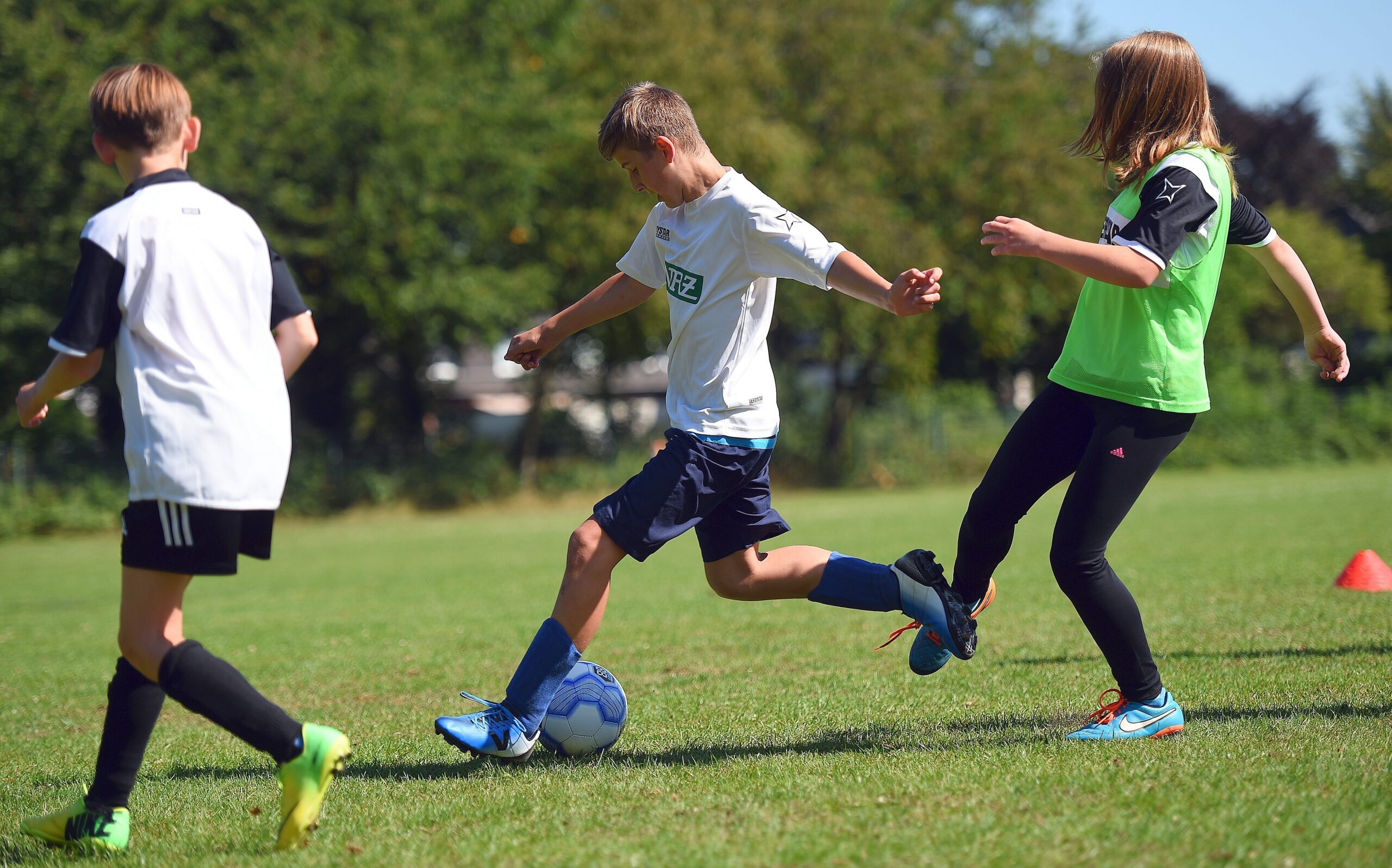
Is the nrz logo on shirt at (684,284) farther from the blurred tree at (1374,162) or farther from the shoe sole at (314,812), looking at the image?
the blurred tree at (1374,162)

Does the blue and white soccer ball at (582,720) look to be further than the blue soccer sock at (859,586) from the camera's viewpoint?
No

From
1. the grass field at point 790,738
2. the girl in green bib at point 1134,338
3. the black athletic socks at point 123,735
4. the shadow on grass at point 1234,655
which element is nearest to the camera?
the grass field at point 790,738

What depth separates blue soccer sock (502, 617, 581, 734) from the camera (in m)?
3.91

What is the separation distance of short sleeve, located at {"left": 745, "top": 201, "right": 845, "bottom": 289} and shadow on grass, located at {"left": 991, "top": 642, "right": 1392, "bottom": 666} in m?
2.74

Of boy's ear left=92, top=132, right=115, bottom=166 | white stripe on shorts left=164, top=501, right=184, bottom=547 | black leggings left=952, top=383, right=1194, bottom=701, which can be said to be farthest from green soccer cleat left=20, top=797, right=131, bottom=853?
black leggings left=952, top=383, right=1194, bottom=701

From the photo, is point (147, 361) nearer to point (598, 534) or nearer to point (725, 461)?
point (598, 534)

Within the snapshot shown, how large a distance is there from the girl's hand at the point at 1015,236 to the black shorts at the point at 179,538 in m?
2.16

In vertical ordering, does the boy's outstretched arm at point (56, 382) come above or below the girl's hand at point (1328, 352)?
below

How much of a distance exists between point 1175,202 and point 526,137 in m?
22.8

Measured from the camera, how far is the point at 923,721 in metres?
4.42

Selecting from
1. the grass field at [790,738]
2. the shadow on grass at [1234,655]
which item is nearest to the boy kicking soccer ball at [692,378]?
the grass field at [790,738]

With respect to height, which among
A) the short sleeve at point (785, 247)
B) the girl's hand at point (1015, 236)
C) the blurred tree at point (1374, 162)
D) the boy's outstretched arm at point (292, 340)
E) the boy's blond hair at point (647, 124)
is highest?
the blurred tree at point (1374, 162)

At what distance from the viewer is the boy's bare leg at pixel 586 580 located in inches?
152

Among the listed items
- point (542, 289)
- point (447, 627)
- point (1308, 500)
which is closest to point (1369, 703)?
point (447, 627)
